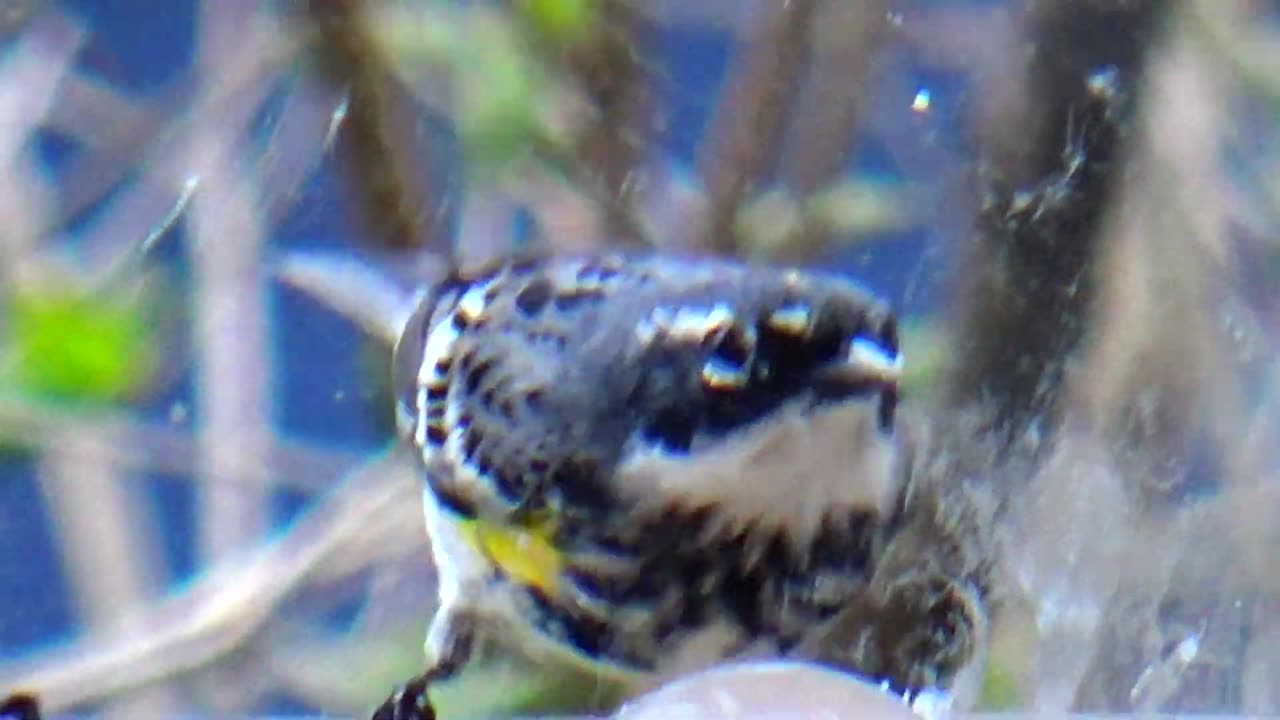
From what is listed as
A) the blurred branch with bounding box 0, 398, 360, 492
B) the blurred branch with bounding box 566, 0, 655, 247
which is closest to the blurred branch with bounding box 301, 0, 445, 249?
the blurred branch with bounding box 566, 0, 655, 247

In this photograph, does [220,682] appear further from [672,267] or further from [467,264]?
[672,267]

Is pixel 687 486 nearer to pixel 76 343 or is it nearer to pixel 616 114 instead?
pixel 616 114

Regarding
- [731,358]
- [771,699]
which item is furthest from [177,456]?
[771,699]

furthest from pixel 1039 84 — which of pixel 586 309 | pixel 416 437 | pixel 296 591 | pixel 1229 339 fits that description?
pixel 296 591

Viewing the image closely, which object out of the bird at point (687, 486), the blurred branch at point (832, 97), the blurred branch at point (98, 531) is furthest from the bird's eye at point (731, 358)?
the blurred branch at point (98, 531)

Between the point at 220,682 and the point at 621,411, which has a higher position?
the point at 621,411

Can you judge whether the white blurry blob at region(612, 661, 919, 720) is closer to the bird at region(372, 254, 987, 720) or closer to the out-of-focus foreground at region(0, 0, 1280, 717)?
the bird at region(372, 254, 987, 720)

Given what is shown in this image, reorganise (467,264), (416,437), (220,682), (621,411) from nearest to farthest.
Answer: (621,411), (416,437), (467,264), (220,682)

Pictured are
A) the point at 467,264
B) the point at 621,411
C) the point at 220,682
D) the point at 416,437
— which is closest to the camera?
the point at 621,411
